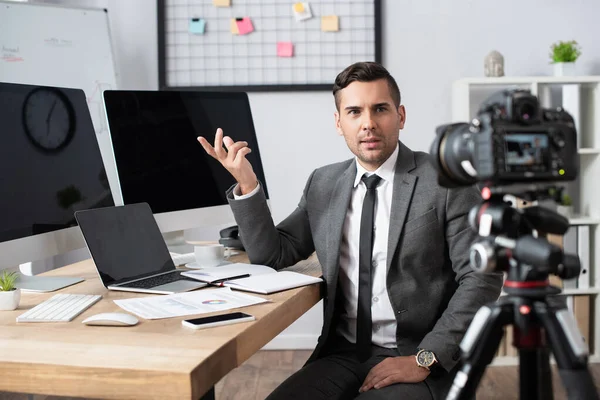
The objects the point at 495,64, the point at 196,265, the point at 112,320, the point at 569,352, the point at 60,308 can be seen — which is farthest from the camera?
the point at 495,64

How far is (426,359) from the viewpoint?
1.56 meters

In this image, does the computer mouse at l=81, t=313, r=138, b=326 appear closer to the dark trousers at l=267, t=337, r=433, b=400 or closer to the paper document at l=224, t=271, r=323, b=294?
the paper document at l=224, t=271, r=323, b=294

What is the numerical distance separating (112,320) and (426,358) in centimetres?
72

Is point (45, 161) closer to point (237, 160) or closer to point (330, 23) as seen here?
point (237, 160)

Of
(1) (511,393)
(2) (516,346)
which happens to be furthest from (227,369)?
(1) (511,393)

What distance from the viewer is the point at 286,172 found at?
138 inches

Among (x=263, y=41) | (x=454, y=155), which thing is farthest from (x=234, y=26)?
(x=454, y=155)

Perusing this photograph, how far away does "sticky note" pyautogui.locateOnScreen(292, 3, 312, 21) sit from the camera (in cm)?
337

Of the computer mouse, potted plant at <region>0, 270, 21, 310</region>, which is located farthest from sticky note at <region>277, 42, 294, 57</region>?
the computer mouse

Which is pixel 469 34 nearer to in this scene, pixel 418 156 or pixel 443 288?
pixel 418 156

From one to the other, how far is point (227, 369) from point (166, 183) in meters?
1.00

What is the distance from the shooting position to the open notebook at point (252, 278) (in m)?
1.55

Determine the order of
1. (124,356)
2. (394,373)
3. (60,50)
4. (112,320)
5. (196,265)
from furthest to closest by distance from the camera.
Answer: (60,50) → (196,265) → (394,373) → (112,320) → (124,356)

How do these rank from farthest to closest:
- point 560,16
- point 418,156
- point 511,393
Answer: point 560,16 < point 511,393 < point 418,156
